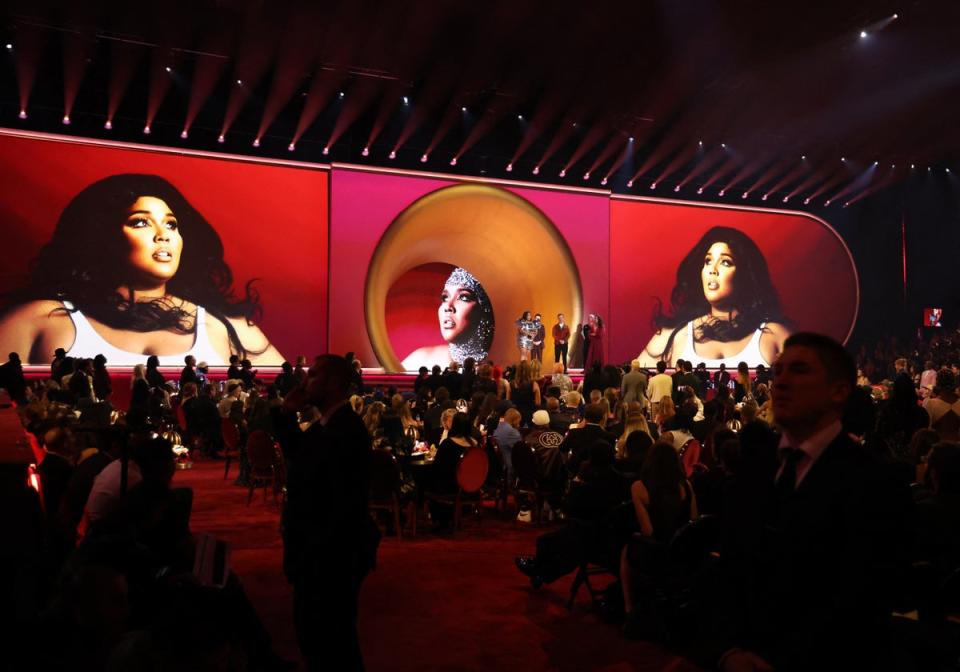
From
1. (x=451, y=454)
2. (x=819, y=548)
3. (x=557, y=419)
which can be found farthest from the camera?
(x=557, y=419)

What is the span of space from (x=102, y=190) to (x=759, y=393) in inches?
492

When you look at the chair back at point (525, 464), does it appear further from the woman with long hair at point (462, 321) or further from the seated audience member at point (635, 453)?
the woman with long hair at point (462, 321)

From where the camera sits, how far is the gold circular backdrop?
55.4 ft

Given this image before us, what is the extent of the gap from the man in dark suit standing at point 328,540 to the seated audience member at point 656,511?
7.51 ft

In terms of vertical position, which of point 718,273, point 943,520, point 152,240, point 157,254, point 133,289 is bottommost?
point 943,520

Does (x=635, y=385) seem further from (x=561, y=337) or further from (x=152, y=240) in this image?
(x=152, y=240)

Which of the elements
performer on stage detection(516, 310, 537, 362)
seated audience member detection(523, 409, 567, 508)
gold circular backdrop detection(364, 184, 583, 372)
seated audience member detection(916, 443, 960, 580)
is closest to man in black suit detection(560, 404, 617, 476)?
seated audience member detection(523, 409, 567, 508)

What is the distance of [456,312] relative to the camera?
66.3 feet

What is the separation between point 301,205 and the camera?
52.8ft

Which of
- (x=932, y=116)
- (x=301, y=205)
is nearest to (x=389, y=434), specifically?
(x=301, y=205)

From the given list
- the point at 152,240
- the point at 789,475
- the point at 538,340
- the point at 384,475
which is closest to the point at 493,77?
the point at 538,340

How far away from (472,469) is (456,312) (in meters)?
13.2

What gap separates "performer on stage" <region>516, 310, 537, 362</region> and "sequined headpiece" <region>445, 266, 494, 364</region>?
287 centimetres

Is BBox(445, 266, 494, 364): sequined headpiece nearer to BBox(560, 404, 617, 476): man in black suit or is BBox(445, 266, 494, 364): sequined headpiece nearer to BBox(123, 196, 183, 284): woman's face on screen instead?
BBox(123, 196, 183, 284): woman's face on screen
